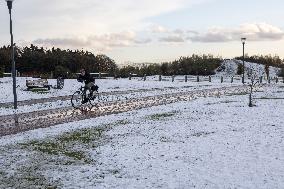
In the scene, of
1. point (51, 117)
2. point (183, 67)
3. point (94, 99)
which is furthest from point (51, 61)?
point (51, 117)

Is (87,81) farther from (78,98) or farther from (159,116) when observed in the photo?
(159,116)

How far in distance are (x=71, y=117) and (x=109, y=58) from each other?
64.7 meters

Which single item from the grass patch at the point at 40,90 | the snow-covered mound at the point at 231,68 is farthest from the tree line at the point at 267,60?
the grass patch at the point at 40,90

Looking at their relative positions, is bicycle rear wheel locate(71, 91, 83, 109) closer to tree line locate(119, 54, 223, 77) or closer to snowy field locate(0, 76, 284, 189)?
snowy field locate(0, 76, 284, 189)

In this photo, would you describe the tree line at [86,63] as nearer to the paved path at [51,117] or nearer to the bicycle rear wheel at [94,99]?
Answer: the bicycle rear wheel at [94,99]

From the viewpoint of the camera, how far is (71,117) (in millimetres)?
18109

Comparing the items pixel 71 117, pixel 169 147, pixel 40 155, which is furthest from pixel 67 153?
pixel 71 117

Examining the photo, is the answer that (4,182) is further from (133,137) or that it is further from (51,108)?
(51,108)

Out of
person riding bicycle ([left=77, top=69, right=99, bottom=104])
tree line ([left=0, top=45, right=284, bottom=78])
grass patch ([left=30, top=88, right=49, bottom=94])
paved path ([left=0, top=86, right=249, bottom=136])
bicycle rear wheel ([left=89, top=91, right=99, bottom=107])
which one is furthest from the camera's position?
tree line ([left=0, top=45, right=284, bottom=78])

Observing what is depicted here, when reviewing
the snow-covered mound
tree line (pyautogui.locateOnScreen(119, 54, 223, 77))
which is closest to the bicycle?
tree line (pyautogui.locateOnScreen(119, 54, 223, 77))

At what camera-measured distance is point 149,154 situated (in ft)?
36.1

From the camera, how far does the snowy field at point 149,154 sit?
28.5ft

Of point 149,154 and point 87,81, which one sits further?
point 87,81

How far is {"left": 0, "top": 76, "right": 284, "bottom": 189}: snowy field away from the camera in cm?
869
